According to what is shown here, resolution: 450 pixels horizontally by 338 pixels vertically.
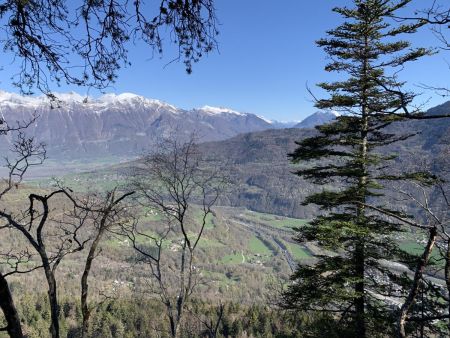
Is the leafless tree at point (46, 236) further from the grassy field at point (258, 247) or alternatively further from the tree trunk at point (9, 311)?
the grassy field at point (258, 247)

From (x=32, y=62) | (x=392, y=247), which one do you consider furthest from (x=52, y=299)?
(x=392, y=247)

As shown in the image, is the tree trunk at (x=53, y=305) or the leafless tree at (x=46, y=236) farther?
the tree trunk at (x=53, y=305)

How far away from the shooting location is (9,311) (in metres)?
3.09

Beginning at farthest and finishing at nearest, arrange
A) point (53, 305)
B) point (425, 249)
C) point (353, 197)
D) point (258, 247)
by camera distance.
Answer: point (258, 247) → point (353, 197) → point (53, 305) → point (425, 249)

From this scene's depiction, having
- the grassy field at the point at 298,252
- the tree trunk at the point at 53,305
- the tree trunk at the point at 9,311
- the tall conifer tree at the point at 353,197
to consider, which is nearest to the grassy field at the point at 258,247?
the grassy field at the point at 298,252

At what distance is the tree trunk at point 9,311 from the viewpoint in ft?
9.94

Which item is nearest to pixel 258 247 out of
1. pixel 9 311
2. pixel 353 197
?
pixel 353 197

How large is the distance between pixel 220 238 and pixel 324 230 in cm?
14225

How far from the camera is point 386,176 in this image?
1191 cm

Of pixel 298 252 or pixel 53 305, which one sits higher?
pixel 53 305

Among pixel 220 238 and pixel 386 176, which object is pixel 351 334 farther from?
pixel 220 238

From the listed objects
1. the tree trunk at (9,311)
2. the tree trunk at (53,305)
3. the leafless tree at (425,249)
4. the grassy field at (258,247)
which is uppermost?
the leafless tree at (425,249)

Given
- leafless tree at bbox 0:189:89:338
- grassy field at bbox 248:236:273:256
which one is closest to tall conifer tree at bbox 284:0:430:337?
leafless tree at bbox 0:189:89:338

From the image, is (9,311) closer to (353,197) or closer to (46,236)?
(46,236)
